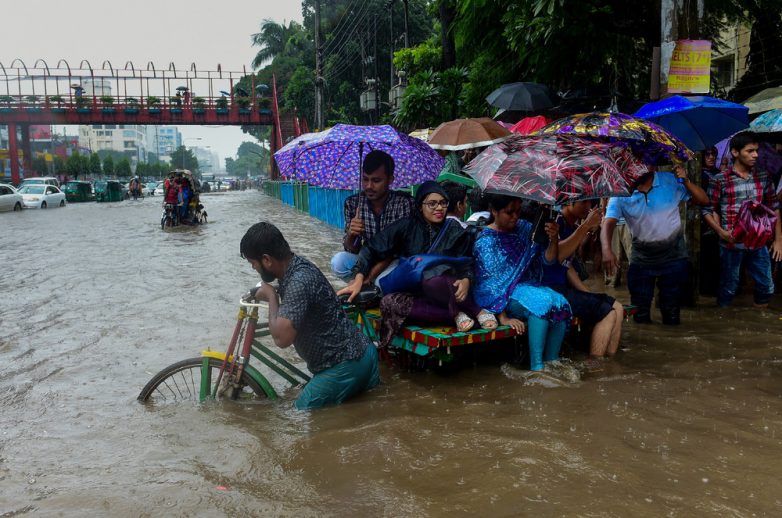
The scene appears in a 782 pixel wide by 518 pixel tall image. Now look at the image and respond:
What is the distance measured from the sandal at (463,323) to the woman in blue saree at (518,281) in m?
0.24

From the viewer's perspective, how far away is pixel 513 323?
195 inches

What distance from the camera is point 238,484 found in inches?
141

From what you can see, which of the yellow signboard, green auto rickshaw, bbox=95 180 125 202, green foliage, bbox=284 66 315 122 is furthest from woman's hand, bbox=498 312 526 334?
green auto rickshaw, bbox=95 180 125 202

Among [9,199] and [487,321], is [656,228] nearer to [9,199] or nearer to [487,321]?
[487,321]

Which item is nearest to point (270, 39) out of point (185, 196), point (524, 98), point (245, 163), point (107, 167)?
point (107, 167)

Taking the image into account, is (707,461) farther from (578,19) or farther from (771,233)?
(578,19)

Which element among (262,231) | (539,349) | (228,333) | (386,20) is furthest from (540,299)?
(386,20)

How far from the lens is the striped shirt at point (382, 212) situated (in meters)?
5.75

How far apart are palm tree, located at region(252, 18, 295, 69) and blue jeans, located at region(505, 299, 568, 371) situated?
6367 cm

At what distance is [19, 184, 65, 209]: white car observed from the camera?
113ft

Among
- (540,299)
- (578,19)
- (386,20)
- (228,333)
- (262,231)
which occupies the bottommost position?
(228,333)

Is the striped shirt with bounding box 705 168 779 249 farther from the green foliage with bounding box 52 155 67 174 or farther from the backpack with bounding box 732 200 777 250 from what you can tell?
the green foliage with bounding box 52 155 67 174

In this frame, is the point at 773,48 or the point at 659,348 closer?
the point at 659,348

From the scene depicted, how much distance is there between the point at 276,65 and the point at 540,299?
6296cm
